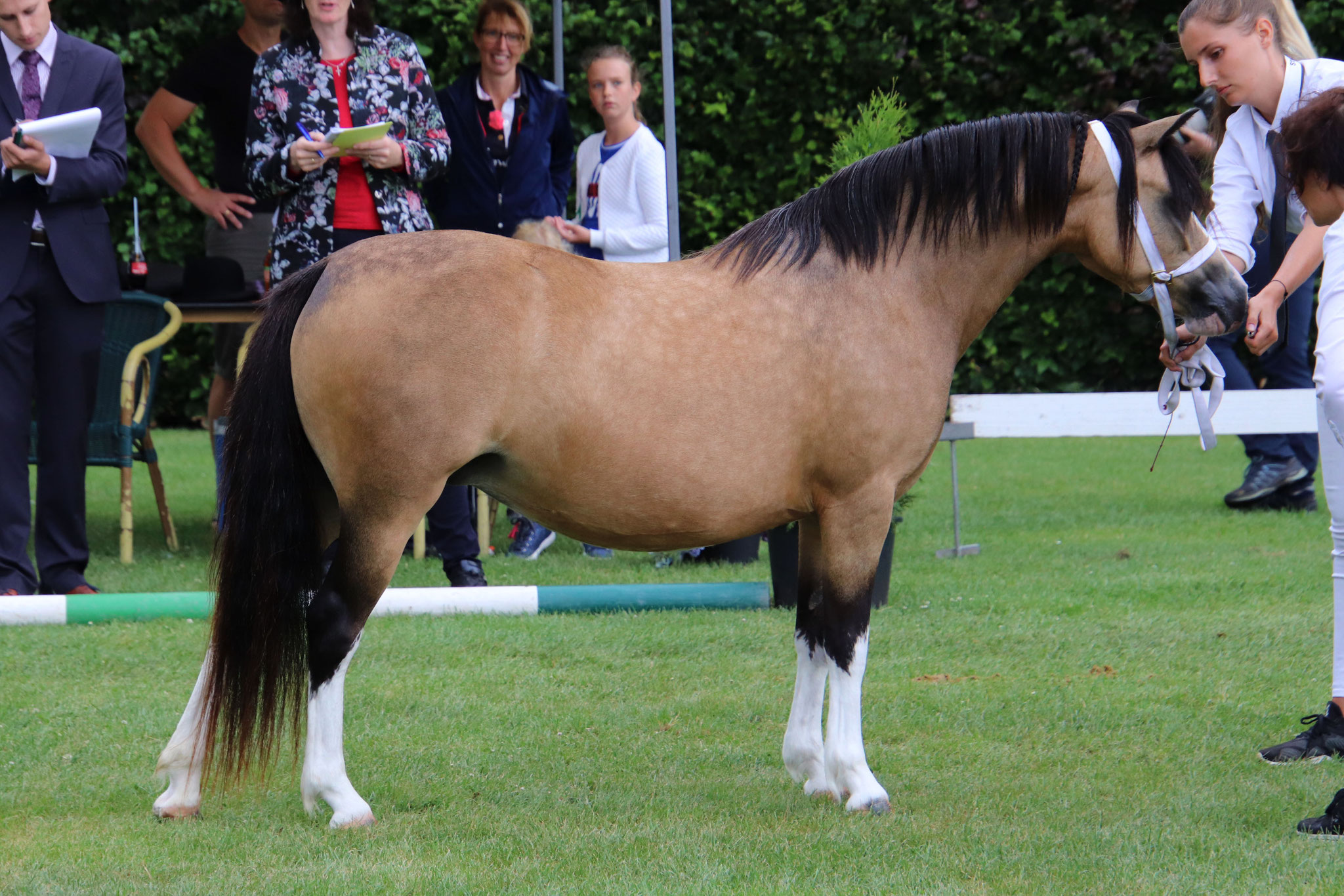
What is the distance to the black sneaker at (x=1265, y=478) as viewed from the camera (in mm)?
7586

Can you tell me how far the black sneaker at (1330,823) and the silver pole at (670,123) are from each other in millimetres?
3761

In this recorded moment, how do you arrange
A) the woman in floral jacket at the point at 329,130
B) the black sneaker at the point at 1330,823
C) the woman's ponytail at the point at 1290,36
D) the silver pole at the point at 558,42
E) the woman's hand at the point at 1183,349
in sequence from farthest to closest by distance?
1. the silver pole at the point at 558,42
2. the woman in floral jacket at the point at 329,130
3. the woman's ponytail at the point at 1290,36
4. the woman's hand at the point at 1183,349
5. the black sneaker at the point at 1330,823

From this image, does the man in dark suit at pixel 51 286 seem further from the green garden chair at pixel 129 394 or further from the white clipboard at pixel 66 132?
the green garden chair at pixel 129 394

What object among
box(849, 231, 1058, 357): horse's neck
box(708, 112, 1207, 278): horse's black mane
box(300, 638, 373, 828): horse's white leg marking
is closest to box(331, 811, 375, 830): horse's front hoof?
box(300, 638, 373, 828): horse's white leg marking

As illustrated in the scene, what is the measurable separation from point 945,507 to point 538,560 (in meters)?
2.95

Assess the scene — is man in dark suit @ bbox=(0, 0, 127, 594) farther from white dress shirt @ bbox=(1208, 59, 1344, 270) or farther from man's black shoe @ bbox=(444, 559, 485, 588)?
white dress shirt @ bbox=(1208, 59, 1344, 270)

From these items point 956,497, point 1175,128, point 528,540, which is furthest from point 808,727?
point 528,540

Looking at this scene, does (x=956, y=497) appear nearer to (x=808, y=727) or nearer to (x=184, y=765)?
(x=808, y=727)

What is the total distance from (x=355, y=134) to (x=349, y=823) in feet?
8.28

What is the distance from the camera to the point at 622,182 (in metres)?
6.43

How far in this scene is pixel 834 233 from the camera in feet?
10.9

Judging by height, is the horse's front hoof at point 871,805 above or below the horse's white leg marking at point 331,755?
below

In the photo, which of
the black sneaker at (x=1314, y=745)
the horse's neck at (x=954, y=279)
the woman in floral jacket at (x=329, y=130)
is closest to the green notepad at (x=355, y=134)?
the woman in floral jacket at (x=329, y=130)

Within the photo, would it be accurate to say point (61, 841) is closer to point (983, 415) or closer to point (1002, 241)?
point (1002, 241)
